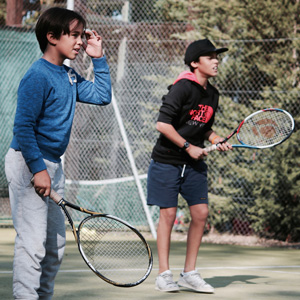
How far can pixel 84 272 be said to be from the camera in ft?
18.0

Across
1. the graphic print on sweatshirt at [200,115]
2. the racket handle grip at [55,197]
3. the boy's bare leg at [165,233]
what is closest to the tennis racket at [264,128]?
the graphic print on sweatshirt at [200,115]

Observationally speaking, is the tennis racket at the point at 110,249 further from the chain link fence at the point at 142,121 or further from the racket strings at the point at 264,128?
the chain link fence at the point at 142,121

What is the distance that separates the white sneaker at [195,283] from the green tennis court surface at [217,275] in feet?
0.13

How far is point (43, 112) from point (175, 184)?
5.45 ft

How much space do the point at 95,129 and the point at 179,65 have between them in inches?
52.7

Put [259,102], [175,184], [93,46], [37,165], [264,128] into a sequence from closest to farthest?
[37,165], [93,46], [175,184], [264,128], [259,102]

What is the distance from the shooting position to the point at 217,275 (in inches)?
218

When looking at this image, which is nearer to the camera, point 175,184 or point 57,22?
point 57,22

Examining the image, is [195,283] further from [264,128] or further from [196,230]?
[264,128]

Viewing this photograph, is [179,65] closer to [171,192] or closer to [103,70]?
[171,192]

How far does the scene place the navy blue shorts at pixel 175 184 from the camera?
186 inches

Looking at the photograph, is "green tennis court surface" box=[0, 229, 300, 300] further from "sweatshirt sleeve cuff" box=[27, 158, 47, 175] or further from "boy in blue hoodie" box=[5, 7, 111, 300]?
"sweatshirt sleeve cuff" box=[27, 158, 47, 175]

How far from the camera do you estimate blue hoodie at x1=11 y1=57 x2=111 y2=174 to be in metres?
3.17

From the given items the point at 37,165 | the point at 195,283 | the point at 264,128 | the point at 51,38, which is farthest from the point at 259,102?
the point at 37,165
